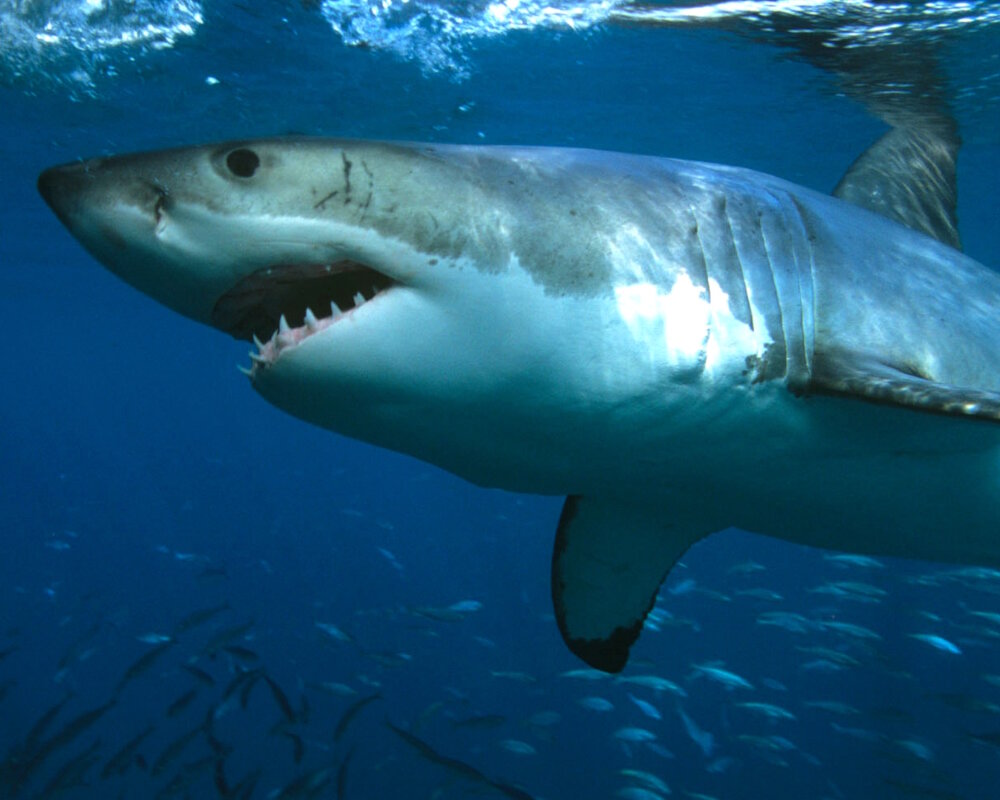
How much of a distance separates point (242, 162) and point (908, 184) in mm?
3733

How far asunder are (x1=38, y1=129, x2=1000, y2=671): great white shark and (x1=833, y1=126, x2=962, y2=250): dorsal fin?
1.06 m

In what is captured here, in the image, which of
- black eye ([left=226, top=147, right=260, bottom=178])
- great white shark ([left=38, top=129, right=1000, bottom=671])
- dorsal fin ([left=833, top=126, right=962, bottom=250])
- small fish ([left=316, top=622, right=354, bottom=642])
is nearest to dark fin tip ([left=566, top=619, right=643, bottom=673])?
great white shark ([left=38, top=129, right=1000, bottom=671])

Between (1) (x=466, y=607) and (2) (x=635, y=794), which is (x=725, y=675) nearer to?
(2) (x=635, y=794)

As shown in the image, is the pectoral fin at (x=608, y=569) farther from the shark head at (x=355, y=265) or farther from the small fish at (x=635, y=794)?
the small fish at (x=635, y=794)

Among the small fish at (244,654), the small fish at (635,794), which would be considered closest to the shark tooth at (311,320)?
the small fish at (635,794)

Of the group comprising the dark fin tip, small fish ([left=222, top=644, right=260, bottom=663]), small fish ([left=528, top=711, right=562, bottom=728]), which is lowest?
small fish ([left=528, top=711, right=562, bottom=728])

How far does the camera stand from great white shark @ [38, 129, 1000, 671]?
178 cm

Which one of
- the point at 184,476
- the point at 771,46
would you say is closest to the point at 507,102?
the point at 771,46

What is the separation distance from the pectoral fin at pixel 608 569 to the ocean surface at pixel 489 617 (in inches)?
107

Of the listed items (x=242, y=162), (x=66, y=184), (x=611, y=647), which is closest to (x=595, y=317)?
(x=242, y=162)

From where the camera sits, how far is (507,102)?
42.8 ft

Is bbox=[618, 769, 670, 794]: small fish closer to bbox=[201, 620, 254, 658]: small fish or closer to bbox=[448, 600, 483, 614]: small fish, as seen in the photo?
bbox=[448, 600, 483, 614]: small fish

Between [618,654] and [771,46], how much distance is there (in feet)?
30.5

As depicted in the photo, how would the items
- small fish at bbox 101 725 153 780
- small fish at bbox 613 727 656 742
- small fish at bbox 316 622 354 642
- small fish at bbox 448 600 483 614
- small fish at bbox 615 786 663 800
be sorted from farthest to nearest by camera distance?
small fish at bbox 316 622 354 642, small fish at bbox 448 600 483 614, small fish at bbox 613 727 656 742, small fish at bbox 101 725 153 780, small fish at bbox 615 786 663 800
